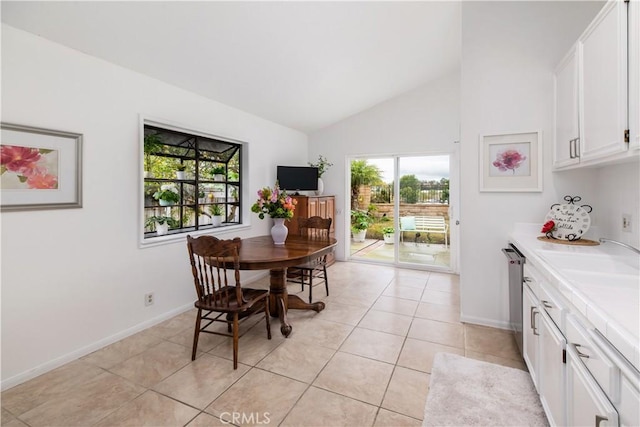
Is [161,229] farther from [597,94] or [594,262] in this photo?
[597,94]

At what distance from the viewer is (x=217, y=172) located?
4090 mm

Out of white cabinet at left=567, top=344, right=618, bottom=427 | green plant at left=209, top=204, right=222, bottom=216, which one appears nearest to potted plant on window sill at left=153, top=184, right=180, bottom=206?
green plant at left=209, top=204, right=222, bottom=216

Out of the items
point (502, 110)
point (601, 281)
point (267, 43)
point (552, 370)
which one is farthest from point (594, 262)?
point (267, 43)

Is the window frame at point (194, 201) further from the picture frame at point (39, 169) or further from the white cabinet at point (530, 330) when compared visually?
the white cabinet at point (530, 330)

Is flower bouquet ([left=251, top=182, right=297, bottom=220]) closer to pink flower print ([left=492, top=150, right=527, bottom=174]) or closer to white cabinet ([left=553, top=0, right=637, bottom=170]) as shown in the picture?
pink flower print ([left=492, top=150, right=527, bottom=174])

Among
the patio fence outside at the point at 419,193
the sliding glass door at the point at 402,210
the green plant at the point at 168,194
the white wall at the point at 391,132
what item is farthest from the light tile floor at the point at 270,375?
the white wall at the point at 391,132

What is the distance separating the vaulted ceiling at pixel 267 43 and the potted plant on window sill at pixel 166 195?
1.12 metres

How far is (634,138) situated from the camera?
1.44 m

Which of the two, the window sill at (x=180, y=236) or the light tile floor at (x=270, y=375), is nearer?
the light tile floor at (x=270, y=375)

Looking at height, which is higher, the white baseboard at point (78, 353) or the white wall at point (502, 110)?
the white wall at point (502, 110)

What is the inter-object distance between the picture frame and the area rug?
9.80 ft

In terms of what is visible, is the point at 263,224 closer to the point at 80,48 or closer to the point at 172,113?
the point at 172,113

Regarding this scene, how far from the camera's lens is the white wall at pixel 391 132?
4.82 metres

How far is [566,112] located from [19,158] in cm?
406
